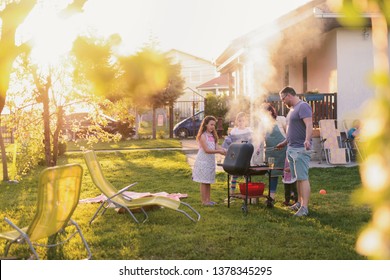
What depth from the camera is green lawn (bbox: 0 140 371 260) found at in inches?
222

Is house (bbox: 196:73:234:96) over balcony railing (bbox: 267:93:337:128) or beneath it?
over

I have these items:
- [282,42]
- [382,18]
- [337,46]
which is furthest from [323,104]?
[382,18]

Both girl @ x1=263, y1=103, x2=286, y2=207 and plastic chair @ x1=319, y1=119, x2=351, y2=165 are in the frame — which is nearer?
girl @ x1=263, y1=103, x2=286, y2=207

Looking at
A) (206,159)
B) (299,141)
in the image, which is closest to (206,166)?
(206,159)

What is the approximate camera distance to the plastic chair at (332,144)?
1322 centimetres

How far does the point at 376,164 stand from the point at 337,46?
1376 cm

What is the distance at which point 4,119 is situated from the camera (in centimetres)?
1416

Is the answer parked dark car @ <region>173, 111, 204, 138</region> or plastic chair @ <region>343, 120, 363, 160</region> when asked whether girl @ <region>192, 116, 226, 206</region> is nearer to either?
plastic chair @ <region>343, 120, 363, 160</region>

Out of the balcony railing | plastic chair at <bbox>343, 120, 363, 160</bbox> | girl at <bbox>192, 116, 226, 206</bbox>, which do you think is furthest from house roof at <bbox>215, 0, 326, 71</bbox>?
girl at <bbox>192, 116, 226, 206</bbox>

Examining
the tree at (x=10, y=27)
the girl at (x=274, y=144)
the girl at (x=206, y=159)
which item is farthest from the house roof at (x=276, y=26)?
the tree at (x=10, y=27)

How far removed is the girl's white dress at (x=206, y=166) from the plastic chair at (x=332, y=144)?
18.3ft

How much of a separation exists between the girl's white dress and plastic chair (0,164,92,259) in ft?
9.51

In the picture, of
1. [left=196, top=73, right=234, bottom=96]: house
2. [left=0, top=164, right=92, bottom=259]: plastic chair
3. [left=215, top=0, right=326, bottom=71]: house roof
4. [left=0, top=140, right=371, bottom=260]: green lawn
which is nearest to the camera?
[left=0, top=164, right=92, bottom=259]: plastic chair
